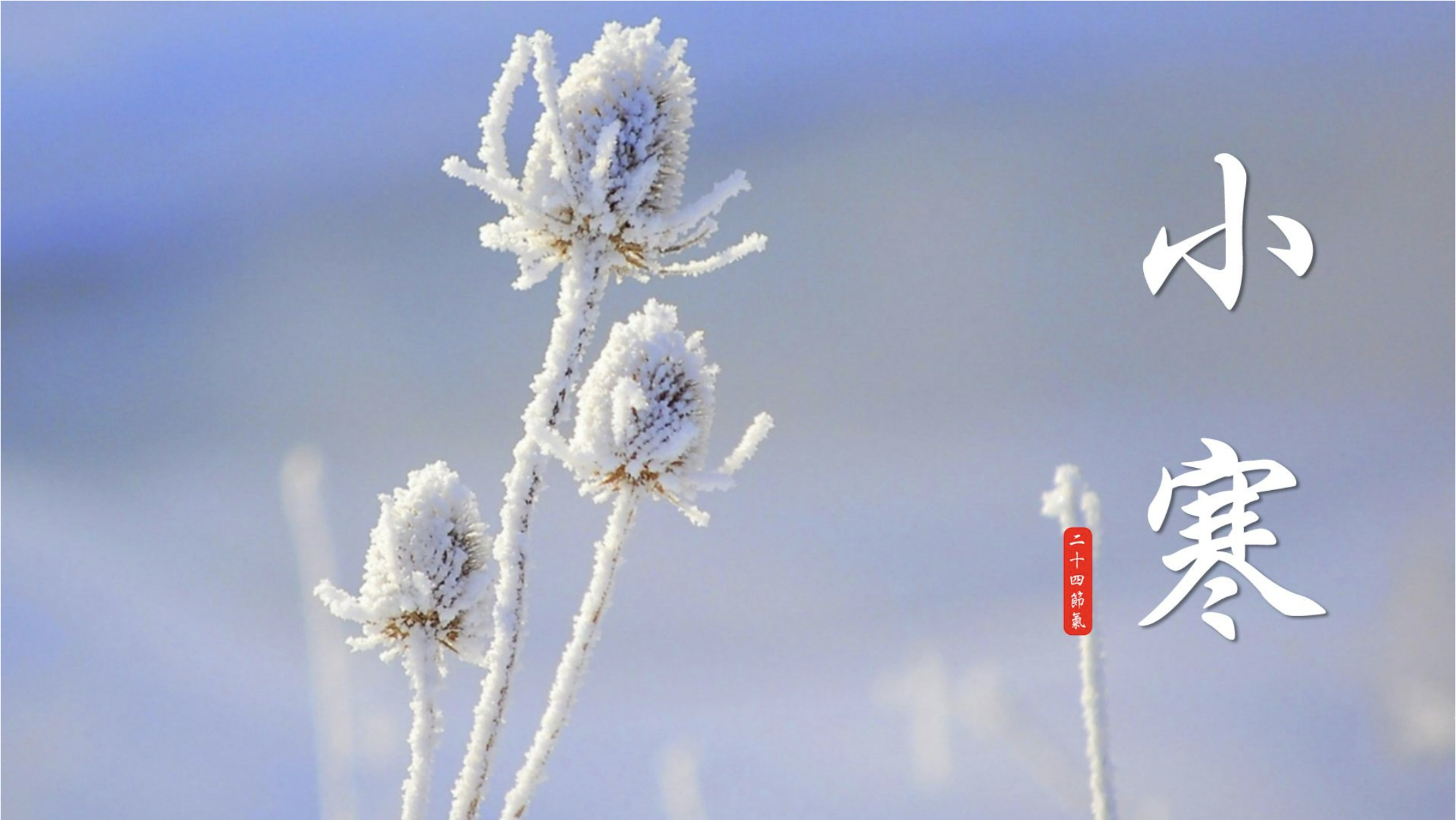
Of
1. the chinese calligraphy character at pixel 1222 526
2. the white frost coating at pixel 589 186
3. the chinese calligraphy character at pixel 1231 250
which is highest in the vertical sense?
the chinese calligraphy character at pixel 1231 250

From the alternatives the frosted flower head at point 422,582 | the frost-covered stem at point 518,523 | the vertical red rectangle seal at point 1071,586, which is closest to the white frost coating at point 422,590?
the frosted flower head at point 422,582

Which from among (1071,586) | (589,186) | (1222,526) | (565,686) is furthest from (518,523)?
(1222,526)

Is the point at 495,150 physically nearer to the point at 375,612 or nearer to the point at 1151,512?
the point at 375,612

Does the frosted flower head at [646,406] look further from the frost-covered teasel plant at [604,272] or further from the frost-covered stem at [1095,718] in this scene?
the frost-covered stem at [1095,718]

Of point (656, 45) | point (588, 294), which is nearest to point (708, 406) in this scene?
point (588, 294)

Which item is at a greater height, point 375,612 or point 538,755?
point 375,612
